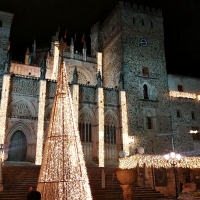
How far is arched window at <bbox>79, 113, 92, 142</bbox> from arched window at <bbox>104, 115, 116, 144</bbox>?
5.30 ft

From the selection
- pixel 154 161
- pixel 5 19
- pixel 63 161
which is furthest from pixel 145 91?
pixel 63 161

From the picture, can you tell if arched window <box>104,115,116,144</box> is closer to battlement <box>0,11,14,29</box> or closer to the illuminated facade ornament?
the illuminated facade ornament

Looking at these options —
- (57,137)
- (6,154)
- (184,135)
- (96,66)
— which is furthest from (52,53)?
(57,137)

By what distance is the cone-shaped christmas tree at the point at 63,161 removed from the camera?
6578 millimetres

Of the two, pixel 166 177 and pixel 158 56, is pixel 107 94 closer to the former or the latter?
pixel 158 56

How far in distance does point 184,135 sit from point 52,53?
18278 mm

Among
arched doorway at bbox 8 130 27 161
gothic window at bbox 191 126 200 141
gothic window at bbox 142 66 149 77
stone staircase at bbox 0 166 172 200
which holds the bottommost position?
stone staircase at bbox 0 166 172 200

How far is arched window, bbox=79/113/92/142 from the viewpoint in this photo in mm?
24406

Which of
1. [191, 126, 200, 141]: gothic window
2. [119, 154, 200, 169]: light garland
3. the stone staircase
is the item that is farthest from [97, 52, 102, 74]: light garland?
the stone staircase

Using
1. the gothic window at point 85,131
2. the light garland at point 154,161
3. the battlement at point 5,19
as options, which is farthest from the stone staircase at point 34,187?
the battlement at point 5,19

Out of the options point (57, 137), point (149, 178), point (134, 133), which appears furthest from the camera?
point (134, 133)

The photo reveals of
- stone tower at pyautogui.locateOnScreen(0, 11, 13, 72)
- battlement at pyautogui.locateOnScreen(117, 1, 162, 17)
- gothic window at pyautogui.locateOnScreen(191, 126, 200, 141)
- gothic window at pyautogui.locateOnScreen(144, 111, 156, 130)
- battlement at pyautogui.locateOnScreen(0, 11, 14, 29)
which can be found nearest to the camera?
stone tower at pyautogui.locateOnScreen(0, 11, 13, 72)

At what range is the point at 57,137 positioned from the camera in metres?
7.13

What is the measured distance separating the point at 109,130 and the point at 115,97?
3520 millimetres
